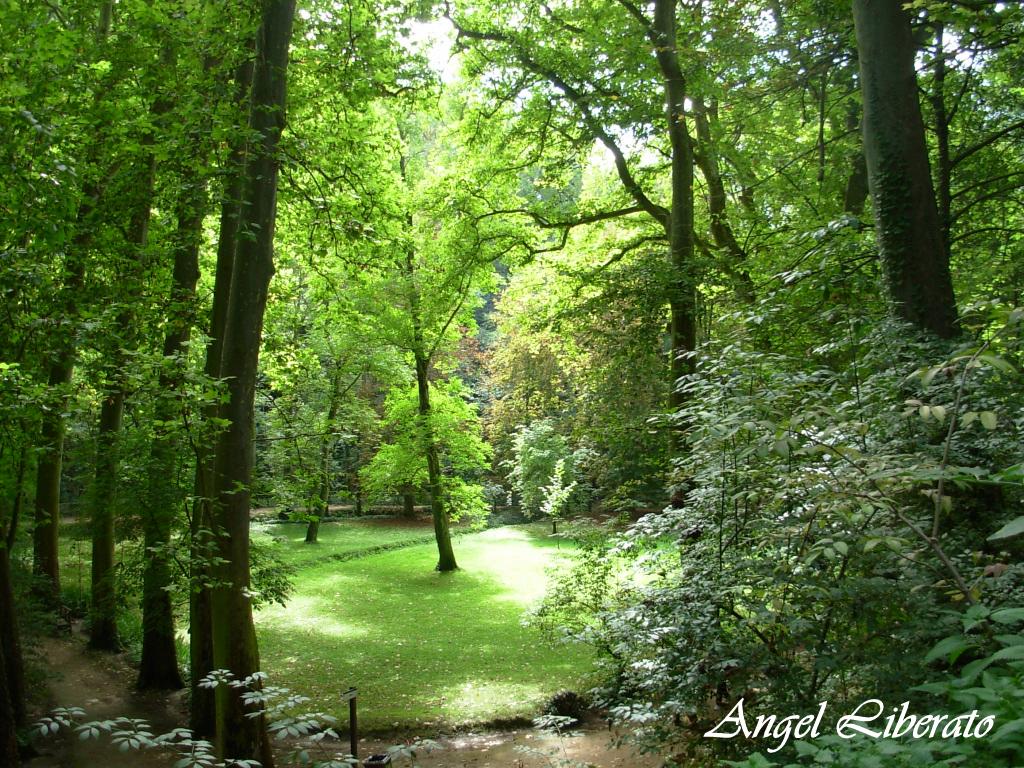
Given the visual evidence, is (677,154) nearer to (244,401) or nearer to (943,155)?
(943,155)

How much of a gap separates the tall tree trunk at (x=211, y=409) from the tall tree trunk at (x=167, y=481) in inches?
11.4

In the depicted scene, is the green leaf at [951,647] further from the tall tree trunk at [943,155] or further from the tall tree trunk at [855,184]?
the tall tree trunk at [855,184]

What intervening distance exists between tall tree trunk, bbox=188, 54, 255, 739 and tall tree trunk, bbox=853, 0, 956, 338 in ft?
15.9

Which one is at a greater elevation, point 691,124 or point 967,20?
point 691,124

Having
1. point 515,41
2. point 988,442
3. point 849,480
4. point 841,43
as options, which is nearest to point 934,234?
point 988,442

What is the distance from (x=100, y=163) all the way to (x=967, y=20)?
320 inches

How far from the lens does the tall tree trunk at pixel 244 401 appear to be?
Result: 16.2ft

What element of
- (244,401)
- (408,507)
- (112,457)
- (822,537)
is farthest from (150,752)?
(408,507)

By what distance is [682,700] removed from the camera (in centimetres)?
382

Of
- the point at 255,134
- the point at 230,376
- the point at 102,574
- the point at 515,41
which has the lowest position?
the point at 102,574

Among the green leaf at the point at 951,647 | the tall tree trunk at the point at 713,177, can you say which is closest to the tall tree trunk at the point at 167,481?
the green leaf at the point at 951,647

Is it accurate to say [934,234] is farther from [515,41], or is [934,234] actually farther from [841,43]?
[515,41]
